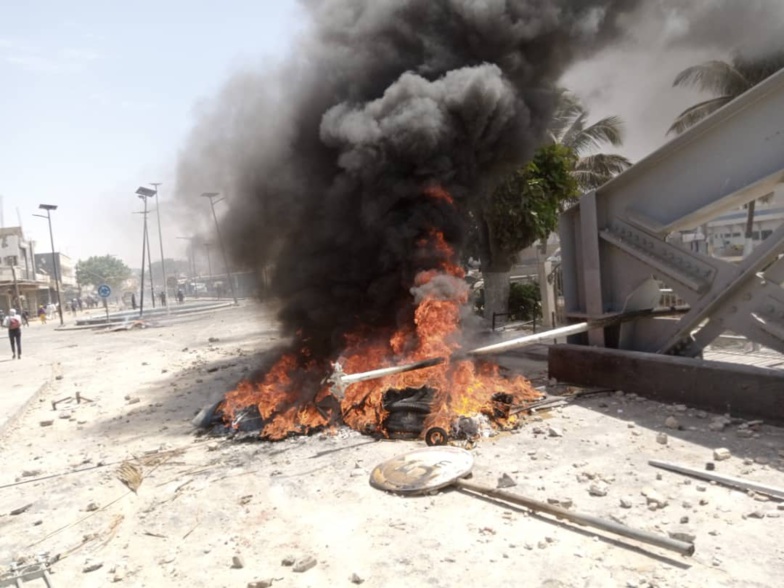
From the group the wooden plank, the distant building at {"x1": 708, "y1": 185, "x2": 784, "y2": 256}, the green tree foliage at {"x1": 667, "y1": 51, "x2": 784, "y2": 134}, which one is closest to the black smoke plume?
the wooden plank

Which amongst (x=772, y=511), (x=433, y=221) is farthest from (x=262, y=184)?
(x=772, y=511)

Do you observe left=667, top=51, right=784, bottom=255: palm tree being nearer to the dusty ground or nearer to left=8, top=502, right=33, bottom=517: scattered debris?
the dusty ground

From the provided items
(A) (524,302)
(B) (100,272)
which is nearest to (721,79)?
(A) (524,302)

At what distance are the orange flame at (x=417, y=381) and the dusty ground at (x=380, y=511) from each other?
44cm

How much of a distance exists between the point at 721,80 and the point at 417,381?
20.2 metres

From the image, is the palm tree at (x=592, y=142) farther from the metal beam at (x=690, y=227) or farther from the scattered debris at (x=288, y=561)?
the scattered debris at (x=288, y=561)

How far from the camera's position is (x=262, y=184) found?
1017 centimetres

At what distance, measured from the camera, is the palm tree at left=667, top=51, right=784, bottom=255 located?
65.4 ft

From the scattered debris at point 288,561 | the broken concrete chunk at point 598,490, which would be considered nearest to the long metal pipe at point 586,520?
the broken concrete chunk at point 598,490

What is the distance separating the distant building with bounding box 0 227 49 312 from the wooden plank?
5154 centimetres

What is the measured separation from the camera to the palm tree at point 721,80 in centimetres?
1992

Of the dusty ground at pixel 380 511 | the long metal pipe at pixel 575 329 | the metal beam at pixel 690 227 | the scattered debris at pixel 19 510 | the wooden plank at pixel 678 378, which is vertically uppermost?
the metal beam at pixel 690 227

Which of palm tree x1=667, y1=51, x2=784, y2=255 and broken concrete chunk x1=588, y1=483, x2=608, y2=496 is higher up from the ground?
palm tree x1=667, y1=51, x2=784, y2=255

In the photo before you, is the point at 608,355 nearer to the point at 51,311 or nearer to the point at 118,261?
the point at 51,311
